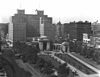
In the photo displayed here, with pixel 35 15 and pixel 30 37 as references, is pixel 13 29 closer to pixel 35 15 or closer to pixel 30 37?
pixel 30 37

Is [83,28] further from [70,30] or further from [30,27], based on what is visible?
[30,27]

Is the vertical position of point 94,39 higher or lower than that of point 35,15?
lower

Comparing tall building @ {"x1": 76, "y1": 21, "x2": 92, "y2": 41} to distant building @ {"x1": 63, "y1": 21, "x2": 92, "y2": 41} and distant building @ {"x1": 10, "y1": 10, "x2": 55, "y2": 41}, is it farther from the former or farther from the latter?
distant building @ {"x1": 10, "y1": 10, "x2": 55, "y2": 41}

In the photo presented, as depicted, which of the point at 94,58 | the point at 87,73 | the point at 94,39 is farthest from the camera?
the point at 94,39

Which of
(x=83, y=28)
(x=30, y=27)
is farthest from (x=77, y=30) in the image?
(x=30, y=27)

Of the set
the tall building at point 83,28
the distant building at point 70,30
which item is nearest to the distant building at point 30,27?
the distant building at point 70,30

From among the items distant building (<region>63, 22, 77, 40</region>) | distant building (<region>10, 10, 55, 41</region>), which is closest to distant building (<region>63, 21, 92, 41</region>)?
distant building (<region>63, 22, 77, 40</region>)

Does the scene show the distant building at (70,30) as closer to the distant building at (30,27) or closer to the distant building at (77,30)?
the distant building at (77,30)

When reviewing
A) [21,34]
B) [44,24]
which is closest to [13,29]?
[21,34]
